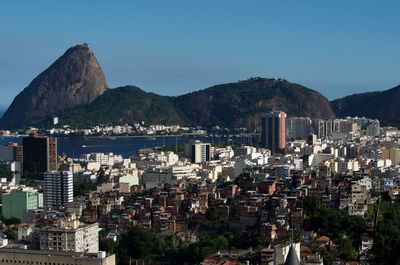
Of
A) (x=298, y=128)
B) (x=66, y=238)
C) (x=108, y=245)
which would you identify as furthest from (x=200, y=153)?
(x=66, y=238)

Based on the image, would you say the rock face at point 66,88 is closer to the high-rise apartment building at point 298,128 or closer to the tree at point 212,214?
the high-rise apartment building at point 298,128

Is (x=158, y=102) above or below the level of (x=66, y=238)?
above

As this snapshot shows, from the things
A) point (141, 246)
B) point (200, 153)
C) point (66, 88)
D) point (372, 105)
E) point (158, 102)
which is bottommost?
point (141, 246)

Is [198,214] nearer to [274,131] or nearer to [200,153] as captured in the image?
[200,153]

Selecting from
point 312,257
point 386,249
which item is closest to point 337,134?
point 312,257

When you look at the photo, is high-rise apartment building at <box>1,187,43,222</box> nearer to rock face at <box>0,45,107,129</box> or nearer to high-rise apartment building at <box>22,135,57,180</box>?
high-rise apartment building at <box>22,135,57,180</box>

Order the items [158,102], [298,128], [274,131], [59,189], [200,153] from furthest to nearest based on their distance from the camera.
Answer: [158,102] < [298,128] < [274,131] < [200,153] < [59,189]

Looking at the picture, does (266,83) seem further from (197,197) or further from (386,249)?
(386,249)
